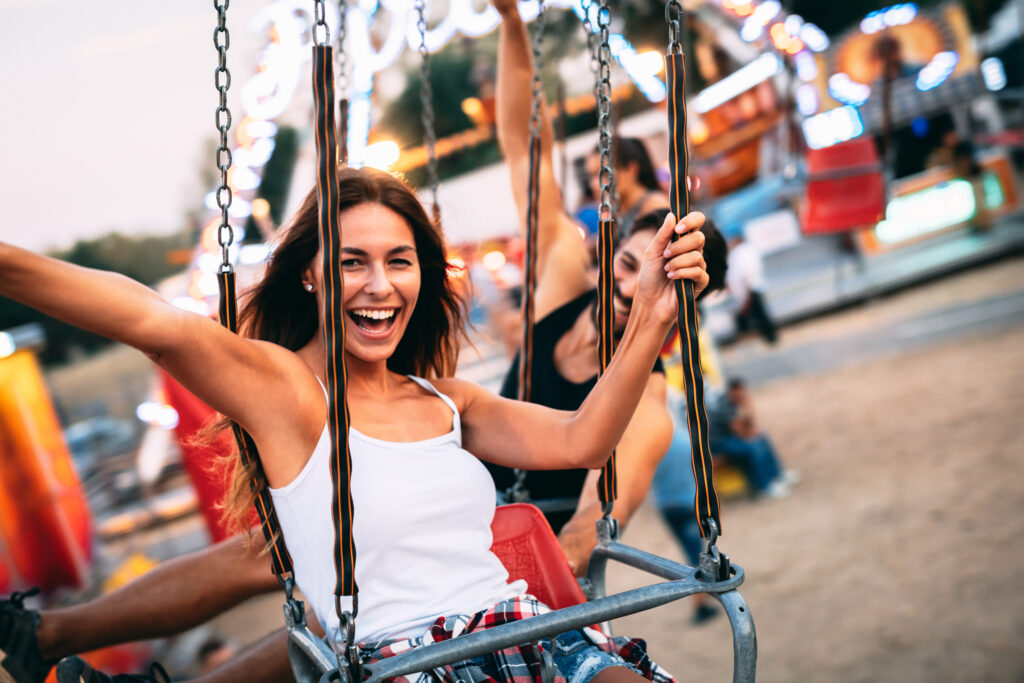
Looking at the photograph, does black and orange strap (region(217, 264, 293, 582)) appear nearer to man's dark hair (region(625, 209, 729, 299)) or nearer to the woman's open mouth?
the woman's open mouth

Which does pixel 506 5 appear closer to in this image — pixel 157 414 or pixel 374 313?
pixel 374 313

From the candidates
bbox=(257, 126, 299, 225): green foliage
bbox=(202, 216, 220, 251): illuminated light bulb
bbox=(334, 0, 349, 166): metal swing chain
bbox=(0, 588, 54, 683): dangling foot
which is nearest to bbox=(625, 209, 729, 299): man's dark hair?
bbox=(334, 0, 349, 166): metal swing chain

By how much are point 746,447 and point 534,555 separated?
3.96 m

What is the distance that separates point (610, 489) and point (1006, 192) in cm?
1116

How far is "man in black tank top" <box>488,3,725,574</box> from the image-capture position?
2.09 m

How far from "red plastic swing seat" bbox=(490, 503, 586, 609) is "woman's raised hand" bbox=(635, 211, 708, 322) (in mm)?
536

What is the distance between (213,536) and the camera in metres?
4.75

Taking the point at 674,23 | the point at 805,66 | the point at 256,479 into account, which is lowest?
the point at 256,479

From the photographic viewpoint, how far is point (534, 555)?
5.54 ft

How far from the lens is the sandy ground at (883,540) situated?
3.37 metres

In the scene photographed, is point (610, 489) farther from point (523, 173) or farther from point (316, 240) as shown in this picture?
point (523, 173)

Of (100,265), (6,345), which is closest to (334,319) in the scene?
(6,345)

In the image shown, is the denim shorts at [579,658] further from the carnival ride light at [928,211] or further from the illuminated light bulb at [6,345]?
the carnival ride light at [928,211]

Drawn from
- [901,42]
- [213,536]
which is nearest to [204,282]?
[213,536]
